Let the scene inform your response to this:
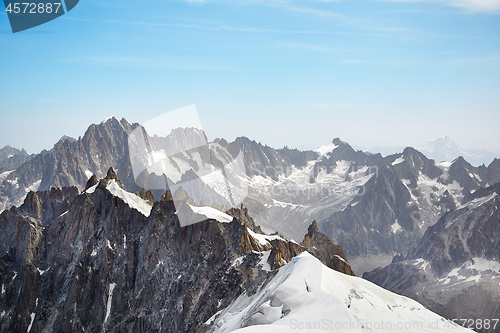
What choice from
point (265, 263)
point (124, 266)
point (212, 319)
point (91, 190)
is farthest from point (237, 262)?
point (91, 190)

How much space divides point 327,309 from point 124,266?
86444mm

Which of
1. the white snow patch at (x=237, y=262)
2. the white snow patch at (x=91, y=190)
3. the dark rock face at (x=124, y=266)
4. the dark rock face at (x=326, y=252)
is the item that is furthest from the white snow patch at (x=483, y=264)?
the white snow patch at (x=91, y=190)

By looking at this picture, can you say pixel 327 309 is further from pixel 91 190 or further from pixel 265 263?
pixel 91 190

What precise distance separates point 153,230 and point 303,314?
7906 centimetres

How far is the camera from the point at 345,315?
39.4 m

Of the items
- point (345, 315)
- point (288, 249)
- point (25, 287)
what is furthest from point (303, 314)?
point (25, 287)

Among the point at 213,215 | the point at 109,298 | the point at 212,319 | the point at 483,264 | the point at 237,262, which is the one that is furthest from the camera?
the point at 483,264

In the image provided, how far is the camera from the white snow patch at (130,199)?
12492cm

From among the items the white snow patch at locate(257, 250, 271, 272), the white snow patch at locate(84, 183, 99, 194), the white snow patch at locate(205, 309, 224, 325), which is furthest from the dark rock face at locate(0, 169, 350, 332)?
the white snow patch at locate(84, 183, 99, 194)

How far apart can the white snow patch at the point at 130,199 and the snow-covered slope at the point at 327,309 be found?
71822 mm

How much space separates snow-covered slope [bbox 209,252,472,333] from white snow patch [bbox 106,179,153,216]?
71.8 metres

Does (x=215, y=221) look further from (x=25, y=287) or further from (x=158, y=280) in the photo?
(x=25, y=287)

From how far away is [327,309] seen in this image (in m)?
41.1

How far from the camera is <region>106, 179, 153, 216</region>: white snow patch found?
12492 centimetres
